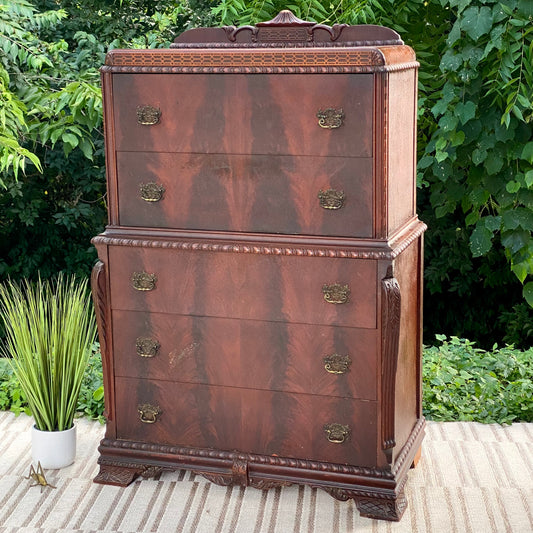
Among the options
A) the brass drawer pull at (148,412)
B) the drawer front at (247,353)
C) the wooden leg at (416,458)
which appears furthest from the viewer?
the wooden leg at (416,458)

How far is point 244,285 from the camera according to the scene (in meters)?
3.09

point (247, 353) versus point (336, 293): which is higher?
point (336, 293)

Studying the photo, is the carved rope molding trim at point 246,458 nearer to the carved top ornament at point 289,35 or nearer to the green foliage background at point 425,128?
the green foliage background at point 425,128

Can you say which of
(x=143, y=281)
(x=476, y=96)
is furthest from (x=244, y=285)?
(x=476, y=96)

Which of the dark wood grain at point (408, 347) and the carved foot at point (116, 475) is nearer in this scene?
the dark wood grain at point (408, 347)

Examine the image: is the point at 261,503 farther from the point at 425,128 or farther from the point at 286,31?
the point at 425,128

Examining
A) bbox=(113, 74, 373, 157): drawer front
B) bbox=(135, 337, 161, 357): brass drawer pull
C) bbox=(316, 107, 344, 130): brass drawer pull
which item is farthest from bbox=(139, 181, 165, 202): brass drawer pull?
bbox=(316, 107, 344, 130): brass drawer pull

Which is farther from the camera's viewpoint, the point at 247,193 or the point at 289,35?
the point at 289,35

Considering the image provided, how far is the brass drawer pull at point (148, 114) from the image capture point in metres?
3.06

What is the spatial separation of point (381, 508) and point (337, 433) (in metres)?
0.27

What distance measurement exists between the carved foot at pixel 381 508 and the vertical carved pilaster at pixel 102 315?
2.99 feet

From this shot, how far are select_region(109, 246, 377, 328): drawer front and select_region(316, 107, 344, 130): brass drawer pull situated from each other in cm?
41

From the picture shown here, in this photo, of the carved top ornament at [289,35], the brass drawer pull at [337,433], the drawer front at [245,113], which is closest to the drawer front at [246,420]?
the brass drawer pull at [337,433]

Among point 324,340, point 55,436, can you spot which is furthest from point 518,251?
point 55,436
